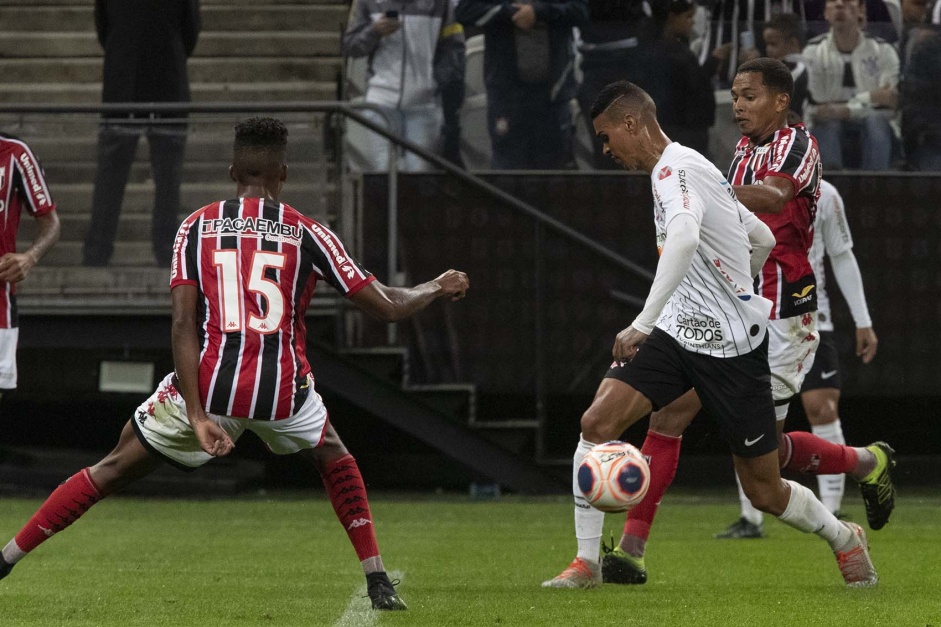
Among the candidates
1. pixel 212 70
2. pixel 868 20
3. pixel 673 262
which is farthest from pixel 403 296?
pixel 212 70

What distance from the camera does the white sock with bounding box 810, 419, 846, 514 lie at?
950 centimetres

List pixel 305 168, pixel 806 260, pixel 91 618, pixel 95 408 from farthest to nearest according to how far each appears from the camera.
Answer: pixel 95 408, pixel 305 168, pixel 806 260, pixel 91 618

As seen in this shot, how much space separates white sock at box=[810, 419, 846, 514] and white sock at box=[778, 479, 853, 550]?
9.33 feet

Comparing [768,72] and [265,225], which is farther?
[768,72]

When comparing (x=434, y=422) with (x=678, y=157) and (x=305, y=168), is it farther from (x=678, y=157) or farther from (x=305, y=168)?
(x=678, y=157)

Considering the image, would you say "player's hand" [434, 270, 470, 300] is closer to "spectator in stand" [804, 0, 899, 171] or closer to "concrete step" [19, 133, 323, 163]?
"concrete step" [19, 133, 323, 163]

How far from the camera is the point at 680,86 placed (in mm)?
12062

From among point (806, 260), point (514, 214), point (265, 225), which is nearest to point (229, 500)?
point (514, 214)

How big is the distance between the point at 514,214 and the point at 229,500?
3246 mm

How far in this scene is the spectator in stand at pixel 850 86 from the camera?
12.1 meters

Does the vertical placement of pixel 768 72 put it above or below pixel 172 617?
above

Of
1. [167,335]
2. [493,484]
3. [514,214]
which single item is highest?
[514,214]

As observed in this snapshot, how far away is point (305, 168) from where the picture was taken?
1124 cm

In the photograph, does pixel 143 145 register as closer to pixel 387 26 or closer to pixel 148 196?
pixel 148 196
